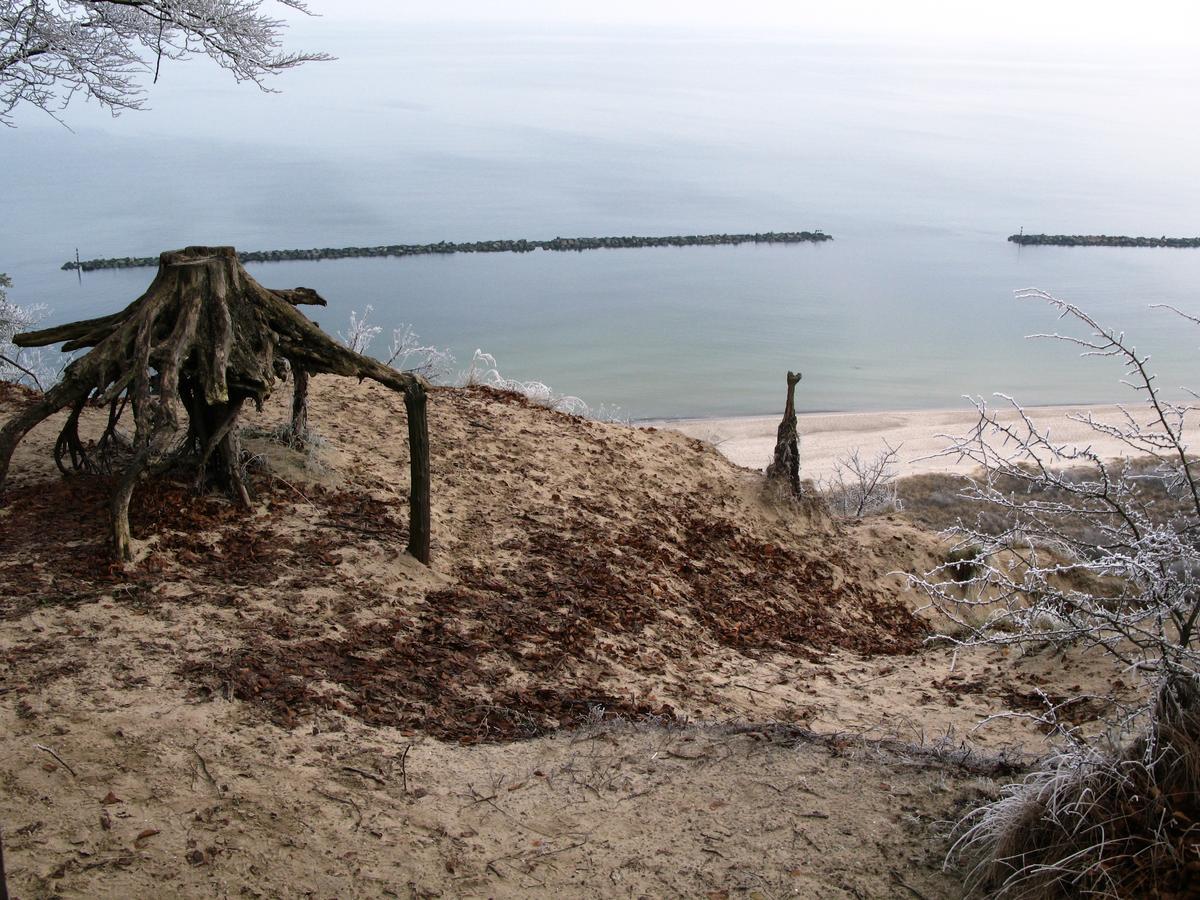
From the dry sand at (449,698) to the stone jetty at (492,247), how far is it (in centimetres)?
3901

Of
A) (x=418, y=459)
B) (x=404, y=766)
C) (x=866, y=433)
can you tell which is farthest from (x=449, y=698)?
(x=866, y=433)

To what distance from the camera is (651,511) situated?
36.3ft

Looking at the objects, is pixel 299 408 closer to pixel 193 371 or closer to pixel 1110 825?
pixel 193 371

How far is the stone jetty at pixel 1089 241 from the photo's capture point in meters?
67.9

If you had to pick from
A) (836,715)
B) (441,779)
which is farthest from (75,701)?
(836,715)

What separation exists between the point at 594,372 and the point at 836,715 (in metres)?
29.6

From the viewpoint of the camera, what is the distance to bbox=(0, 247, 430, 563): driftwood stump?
714cm

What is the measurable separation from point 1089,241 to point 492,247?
40.9 meters

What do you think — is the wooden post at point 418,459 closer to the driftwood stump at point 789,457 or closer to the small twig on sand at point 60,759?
the small twig on sand at point 60,759

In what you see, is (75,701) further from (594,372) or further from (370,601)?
(594,372)

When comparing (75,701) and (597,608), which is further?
(597,608)

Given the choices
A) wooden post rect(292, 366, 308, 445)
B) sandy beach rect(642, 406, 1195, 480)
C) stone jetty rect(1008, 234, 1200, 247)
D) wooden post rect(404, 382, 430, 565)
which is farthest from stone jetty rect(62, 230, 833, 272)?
wooden post rect(404, 382, 430, 565)

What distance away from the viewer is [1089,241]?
67.8 metres

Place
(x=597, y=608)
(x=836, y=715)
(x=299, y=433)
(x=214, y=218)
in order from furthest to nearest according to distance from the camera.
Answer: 1. (x=214, y=218)
2. (x=299, y=433)
3. (x=597, y=608)
4. (x=836, y=715)
